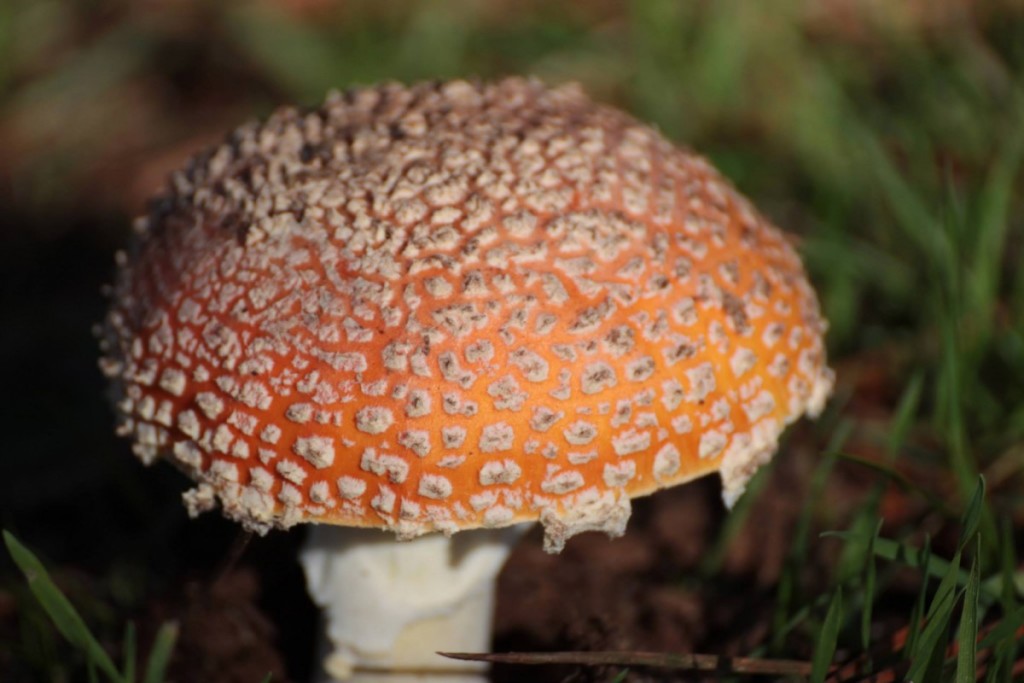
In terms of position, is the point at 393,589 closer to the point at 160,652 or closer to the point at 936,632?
the point at 160,652

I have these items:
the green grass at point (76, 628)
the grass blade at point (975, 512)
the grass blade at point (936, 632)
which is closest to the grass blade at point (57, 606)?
the green grass at point (76, 628)

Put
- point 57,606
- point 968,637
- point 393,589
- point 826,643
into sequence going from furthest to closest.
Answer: point 393,589 < point 57,606 < point 826,643 < point 968,637

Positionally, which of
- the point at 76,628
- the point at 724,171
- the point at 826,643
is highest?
the point at 724,171

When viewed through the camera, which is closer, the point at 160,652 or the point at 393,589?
the point at 160,652

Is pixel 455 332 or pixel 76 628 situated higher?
pixel 455 332

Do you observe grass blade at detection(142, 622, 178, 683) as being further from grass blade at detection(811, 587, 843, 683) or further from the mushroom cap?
grass blade at detection(811, 587, 843, 683)

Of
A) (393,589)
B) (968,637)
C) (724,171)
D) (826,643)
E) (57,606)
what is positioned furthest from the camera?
(724,171)

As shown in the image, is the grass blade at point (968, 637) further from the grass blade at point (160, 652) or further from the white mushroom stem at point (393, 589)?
the grass blade at point (160, 652)

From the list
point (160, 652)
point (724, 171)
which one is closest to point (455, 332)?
point (160, 652)
